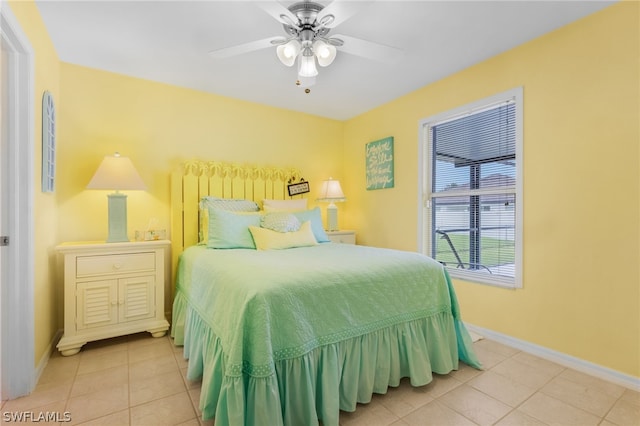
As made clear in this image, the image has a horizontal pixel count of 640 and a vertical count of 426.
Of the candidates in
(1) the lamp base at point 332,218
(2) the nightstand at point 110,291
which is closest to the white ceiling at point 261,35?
(1) the lamp base at point 332,218

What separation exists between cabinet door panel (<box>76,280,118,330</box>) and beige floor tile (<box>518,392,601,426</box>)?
287cm

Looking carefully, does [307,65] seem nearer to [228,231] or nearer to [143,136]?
[228,231]

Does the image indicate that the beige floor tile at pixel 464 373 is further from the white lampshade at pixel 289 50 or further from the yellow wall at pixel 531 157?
the white lampshade at pixel 289 50

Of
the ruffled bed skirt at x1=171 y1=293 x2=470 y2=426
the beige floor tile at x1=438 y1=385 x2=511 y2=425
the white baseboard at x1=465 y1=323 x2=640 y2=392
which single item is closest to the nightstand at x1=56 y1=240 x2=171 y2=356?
the ruffled bed skirt at x1=171 y1=293 x2=470 y2=426

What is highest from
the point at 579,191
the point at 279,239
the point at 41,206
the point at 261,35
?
the point at 261,35

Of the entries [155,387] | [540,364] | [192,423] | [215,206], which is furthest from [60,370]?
[540,364]

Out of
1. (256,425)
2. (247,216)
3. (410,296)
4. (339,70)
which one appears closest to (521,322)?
(410,296)

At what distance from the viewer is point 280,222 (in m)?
2.70

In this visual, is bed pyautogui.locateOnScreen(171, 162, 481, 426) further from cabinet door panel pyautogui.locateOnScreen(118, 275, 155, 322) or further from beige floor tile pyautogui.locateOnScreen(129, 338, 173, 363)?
cabinet door panel pyautogui.locateOnScreen(118, 275, 155, 322)

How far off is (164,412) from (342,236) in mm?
2537

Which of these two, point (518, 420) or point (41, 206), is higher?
Result: point (41, 206)

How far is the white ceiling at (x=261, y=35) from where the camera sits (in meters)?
1.98

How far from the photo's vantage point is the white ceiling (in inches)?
77.9

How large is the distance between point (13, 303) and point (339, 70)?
112 inches
